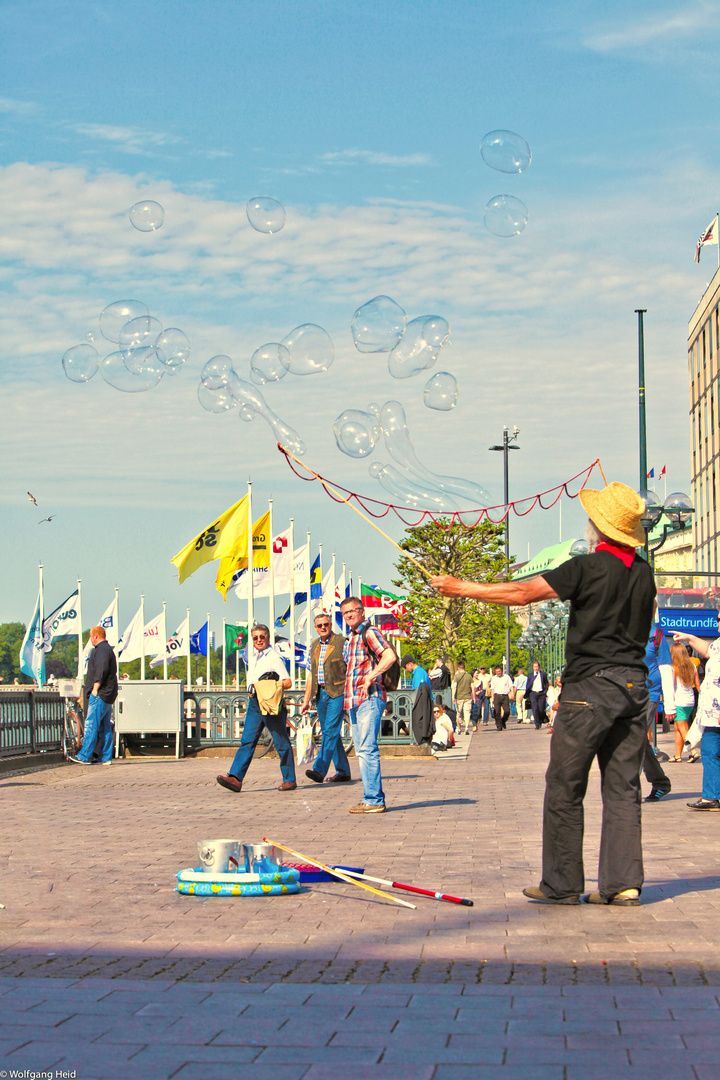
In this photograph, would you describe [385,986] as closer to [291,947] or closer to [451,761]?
[291,947]

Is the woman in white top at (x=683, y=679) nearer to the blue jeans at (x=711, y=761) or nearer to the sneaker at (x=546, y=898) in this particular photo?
the blue jeans at (x=711, y=761)

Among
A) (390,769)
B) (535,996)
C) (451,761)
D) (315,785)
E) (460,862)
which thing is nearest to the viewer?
(535,996)

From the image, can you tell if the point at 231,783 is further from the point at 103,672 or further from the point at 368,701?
the point at 103,672

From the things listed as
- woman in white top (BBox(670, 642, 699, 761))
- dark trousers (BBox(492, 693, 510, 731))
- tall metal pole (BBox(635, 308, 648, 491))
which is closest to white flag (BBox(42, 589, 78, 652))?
dark trousers (BBox(492, 693, 510, 731))

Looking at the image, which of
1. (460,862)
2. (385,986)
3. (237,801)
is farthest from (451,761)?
(385,986)

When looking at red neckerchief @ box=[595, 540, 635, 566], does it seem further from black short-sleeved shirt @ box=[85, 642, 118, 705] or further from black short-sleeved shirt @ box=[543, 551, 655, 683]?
black short-sleeved shirt @ box=[85, 642, 118, 705]

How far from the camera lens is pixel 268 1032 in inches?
151

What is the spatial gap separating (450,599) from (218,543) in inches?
641

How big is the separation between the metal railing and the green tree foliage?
23.3 m

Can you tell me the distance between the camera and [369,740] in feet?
32.8

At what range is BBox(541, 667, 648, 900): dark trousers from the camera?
Result: 5891mm

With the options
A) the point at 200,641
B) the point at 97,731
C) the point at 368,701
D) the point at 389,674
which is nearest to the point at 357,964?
the point at 368,701

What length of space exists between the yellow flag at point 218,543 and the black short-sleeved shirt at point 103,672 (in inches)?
327

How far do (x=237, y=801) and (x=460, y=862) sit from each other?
4317 mm
